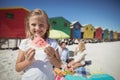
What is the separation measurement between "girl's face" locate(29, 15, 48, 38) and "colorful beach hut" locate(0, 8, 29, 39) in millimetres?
809

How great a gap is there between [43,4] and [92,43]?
2.05ft

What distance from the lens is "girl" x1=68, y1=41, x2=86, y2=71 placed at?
2.23m

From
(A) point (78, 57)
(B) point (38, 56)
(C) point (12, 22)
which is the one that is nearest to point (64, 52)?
(A) point (78, 57)

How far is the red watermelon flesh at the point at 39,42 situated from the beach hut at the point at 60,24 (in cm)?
84

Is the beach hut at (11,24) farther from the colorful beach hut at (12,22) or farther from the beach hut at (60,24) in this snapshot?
the beach hut at (60,24)

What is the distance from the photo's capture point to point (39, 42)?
46.4 inches

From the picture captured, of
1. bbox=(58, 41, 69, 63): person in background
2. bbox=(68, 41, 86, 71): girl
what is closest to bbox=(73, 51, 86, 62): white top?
bbox=(68, 41, 86, 71): girl

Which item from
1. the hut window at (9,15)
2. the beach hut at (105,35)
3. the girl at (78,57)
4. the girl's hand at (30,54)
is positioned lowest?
the girl at (78,57)

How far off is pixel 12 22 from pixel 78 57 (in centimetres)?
74

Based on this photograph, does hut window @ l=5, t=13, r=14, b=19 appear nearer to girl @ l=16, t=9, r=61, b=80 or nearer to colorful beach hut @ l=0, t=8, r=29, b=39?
colorful beach hut @ l=0, t=8, r=29, b=39

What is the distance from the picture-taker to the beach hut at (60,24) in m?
2.04


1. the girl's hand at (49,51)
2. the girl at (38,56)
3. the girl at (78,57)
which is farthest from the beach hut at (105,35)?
the girl's hand at (49,51)

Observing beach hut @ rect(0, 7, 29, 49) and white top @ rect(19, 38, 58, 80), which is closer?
white top @ rect(19, 38, 58, 80)

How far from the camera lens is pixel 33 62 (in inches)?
45.9
